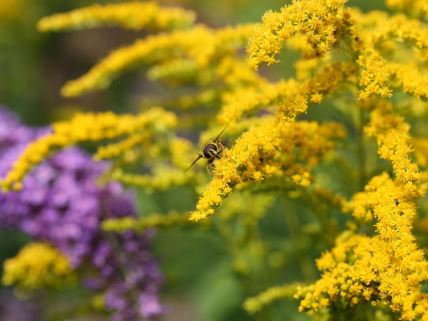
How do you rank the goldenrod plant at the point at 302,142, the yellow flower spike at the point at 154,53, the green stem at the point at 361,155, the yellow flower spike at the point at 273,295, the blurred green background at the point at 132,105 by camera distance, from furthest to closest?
the blurred green background at the point at 132,105 < the yellow flower spike at the point at 154,53 < the green stem at the point at 361,155 < the yellow flower spike at the point at 273,295 < the goldenrod plant at the point at 302,142

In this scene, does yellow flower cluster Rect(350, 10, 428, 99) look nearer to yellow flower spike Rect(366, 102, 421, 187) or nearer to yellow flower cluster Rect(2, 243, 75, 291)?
yellow flower spike Rect(366, 102, 421, 187)

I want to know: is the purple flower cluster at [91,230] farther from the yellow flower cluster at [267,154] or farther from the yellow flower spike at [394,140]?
the yellow flower spike at [394,140]

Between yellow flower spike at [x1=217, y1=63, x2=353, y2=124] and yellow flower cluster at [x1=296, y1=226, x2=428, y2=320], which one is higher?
yellow flower spike at [x1=217, y1=63, x2=353, y2=124]

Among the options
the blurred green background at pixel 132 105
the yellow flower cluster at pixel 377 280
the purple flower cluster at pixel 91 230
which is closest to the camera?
the yellow flower cluster at pixel 377 280

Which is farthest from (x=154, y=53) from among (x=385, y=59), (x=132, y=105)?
(x=132, y=105)

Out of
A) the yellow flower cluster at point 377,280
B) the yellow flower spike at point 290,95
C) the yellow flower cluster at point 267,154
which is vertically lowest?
the yellow flower cluster at point 377,280

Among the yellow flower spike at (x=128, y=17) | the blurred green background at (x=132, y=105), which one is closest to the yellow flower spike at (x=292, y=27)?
the blurred green background at (x=132, y=105)

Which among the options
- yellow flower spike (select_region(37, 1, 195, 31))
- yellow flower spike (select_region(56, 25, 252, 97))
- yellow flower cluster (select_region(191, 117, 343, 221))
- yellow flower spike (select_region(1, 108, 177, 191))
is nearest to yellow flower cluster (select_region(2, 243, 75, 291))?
yellow flower spike (select_region(1, 108, 177, 191))

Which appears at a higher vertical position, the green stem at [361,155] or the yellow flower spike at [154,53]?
the yellow flower spike at [154,53]

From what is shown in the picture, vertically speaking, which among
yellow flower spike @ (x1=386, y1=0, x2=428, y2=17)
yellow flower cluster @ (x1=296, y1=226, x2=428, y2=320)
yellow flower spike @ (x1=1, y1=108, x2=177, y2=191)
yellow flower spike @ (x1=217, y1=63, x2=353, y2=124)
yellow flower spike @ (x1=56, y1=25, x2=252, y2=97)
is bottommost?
yellow flower cluster @ (x1=296, y1=226, x2=428, y2=320)
